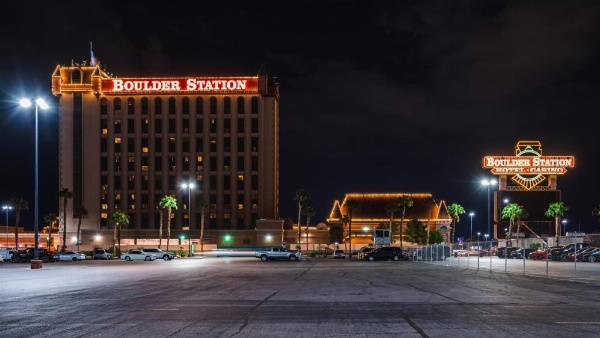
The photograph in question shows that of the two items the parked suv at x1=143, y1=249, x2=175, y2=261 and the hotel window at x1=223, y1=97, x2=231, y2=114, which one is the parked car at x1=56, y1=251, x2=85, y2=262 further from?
the hotel window at x1=223, y1=97, x2=231, y2=114

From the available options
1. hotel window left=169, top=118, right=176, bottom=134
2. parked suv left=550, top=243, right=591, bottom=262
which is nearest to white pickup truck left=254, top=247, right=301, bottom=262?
parked suv left=550, top=243, right=591, bottom=262

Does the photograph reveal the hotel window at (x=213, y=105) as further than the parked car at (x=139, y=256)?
Yes

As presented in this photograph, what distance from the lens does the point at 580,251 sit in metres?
58.7

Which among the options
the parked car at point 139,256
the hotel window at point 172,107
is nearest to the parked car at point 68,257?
Result: the parked car at point 139,256

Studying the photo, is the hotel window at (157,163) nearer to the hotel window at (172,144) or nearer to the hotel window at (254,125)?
the hotel window at (172,144)

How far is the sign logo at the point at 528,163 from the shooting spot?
115m

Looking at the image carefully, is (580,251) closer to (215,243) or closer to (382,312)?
(382,312)

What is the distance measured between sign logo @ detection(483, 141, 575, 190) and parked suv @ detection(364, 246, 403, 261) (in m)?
50.5

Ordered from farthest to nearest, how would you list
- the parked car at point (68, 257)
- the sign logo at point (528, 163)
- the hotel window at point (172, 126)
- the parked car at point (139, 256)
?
1. the hotel window at point (172, 126)
2. the sign logo at point (528, 163)
3. the parked car at point (139, 256)
4. the parked car at point (68, 257)

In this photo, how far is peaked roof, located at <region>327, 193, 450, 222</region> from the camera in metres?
135

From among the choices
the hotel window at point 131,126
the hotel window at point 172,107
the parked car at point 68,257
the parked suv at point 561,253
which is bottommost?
the parked car at point 68,257

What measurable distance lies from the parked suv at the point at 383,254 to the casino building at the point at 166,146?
178 ft

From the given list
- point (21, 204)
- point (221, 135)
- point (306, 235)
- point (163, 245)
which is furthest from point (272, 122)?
point (21, 204)

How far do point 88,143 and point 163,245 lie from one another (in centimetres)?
3166
